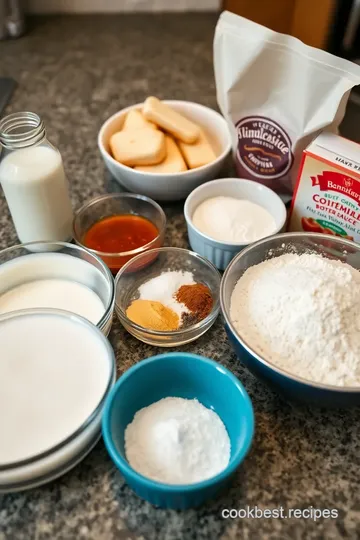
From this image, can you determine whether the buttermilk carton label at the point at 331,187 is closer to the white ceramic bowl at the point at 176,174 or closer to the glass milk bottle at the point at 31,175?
the white ceramic bowl at the point at 176,174

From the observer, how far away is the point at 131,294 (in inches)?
31.4

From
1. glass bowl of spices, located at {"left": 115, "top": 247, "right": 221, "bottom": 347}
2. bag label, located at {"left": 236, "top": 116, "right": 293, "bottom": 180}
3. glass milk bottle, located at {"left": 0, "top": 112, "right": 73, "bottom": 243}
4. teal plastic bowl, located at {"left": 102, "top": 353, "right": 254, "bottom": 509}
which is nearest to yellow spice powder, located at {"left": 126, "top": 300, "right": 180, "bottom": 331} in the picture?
glass bowl of spices, located at {"left": 115, "top": 247, "right": 221, "bottom": 347}

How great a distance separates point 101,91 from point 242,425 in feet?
3.26

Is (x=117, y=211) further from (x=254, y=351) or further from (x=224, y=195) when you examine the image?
(x=254, y=351)

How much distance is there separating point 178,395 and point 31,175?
0.40m

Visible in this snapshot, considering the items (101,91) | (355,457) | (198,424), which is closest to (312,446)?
(355,457)

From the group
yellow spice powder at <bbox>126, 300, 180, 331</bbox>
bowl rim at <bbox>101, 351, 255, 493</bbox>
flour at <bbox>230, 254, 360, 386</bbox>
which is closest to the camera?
bowl rim at <bbox>101, 351, 255, 493</bbox>

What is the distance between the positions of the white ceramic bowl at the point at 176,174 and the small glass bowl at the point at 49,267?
205 millimetres

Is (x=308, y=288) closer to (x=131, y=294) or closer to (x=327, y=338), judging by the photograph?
(x=327, y=338)

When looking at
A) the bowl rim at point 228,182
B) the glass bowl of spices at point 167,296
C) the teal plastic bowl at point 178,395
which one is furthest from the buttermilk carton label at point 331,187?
the teal plastic bowl at point 178,395

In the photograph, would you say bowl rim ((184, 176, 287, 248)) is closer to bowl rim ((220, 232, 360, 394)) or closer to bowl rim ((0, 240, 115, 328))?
bowl rim ((220, 232, 360, 394))

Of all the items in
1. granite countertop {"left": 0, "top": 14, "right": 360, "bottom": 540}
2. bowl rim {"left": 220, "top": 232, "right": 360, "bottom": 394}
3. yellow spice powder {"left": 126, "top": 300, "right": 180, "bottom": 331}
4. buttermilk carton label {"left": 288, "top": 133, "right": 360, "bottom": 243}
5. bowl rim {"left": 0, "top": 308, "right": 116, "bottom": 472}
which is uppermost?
buttermilk carton label {"left": 288, "top": 133, "right": 360, "bottom": 243}

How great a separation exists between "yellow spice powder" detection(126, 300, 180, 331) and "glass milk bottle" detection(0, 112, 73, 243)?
22 centimetres

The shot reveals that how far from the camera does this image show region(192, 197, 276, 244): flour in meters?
0.83
